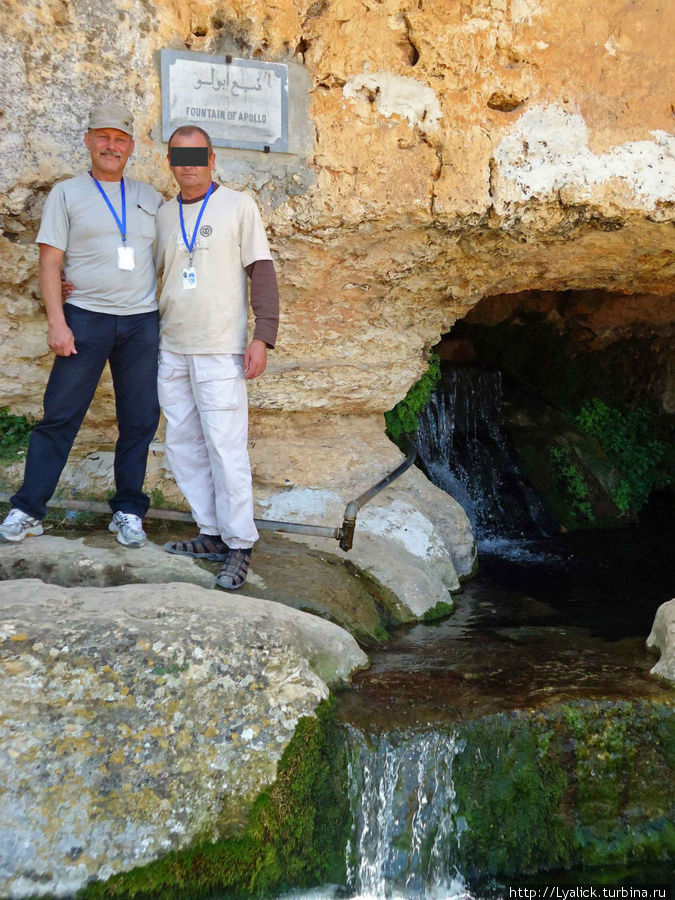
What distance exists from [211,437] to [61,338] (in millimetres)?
846

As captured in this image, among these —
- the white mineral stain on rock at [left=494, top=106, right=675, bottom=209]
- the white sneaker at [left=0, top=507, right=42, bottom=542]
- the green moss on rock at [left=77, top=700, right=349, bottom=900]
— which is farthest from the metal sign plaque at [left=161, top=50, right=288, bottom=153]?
the green moss on rock at [left=77, top=700, right=349, bottom=900]

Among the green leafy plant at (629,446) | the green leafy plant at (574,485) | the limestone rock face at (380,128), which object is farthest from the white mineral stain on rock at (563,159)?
the green leafy plant at (629,446)

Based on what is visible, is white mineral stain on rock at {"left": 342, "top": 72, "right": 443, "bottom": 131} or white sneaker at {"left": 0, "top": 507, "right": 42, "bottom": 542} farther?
white mineral stain on rock at {"left": 342, "top": 72, "right": 443, "bottom": 131}

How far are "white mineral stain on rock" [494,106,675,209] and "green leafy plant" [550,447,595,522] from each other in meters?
3.65

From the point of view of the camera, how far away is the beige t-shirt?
13.5 ft

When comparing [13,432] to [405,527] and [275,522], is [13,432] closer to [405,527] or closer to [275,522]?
[275,522]

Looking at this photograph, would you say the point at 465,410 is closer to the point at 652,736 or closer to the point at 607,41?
the point at 607,41

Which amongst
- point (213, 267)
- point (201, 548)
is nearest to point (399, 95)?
point (213, 267)

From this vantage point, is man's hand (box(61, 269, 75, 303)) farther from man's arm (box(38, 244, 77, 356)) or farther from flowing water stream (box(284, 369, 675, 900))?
flowing water stream (box(284, 369, 675, 900))

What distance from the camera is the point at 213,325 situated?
13.7ft

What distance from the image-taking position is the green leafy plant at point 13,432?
5441 millimetres

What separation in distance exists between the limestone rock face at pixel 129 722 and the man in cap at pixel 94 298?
2.64ft

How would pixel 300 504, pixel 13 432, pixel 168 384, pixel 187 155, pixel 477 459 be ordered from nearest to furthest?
pixel 187 155
pixel 168 384
pixel 13 432
pixel 300 504
pixel 477 459

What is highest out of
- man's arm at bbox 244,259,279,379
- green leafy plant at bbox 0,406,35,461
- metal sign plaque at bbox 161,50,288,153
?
metal sign plaque at bbox 161,50,288,153
